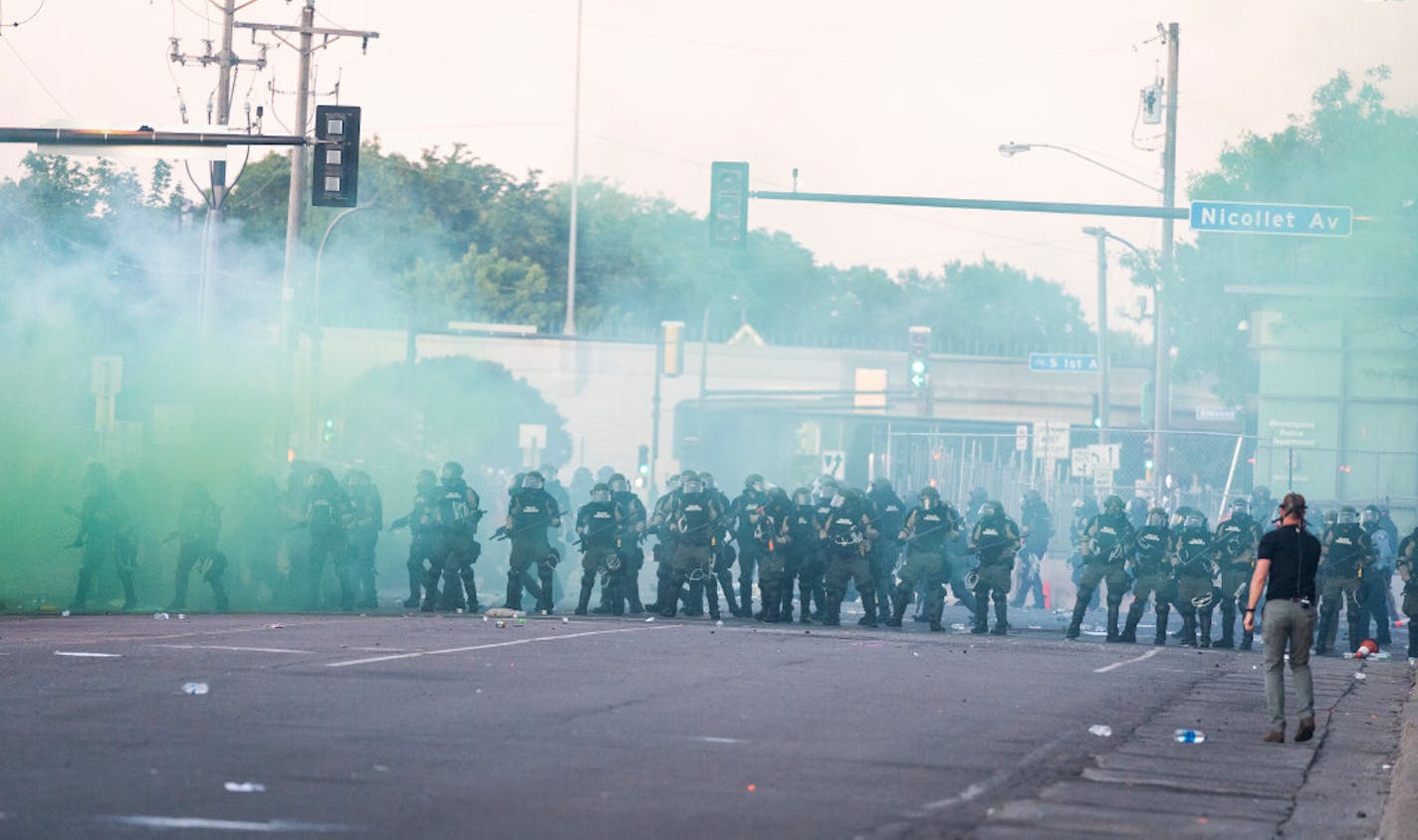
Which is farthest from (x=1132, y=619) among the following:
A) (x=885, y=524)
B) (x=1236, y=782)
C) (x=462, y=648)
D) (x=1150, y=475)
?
(x=1150, y=475)

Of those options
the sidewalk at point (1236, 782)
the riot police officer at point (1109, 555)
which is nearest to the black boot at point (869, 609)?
the riot police officer at point (1109, 555)

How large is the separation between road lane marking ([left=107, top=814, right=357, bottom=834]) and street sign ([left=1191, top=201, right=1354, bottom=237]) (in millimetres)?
19949

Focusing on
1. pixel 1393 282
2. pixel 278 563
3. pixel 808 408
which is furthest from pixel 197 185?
pixel 808 408

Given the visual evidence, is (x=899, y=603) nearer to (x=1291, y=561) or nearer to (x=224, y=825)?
(x=1291, y=561)

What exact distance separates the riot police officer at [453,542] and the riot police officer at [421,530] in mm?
80

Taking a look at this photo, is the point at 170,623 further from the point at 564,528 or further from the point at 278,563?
the point at 564,528

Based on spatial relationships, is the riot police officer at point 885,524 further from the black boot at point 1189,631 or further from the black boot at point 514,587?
the black boot at point 514,587

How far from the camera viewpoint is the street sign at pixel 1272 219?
25141 mm

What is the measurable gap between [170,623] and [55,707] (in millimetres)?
9274

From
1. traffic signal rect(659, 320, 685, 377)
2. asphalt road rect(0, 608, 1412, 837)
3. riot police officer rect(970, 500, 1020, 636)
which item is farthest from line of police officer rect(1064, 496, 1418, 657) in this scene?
traffic signal rect(659, 320, 685, 377)

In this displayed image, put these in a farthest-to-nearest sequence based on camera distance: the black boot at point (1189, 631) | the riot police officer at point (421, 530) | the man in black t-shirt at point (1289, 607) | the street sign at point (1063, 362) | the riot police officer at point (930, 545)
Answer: the street sign at point (1063, 362) → the riot police officer at point (421, 530) → the riot police officer at point (930, 545) → the black boot at point (1189, 631) → the man in black t-shirt at point (1289, 607)

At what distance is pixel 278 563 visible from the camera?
26.1 meters

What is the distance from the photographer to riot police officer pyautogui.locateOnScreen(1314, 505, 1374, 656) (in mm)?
23609

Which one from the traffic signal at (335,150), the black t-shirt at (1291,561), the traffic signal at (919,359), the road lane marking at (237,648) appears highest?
the traffic signal at (335,150)
